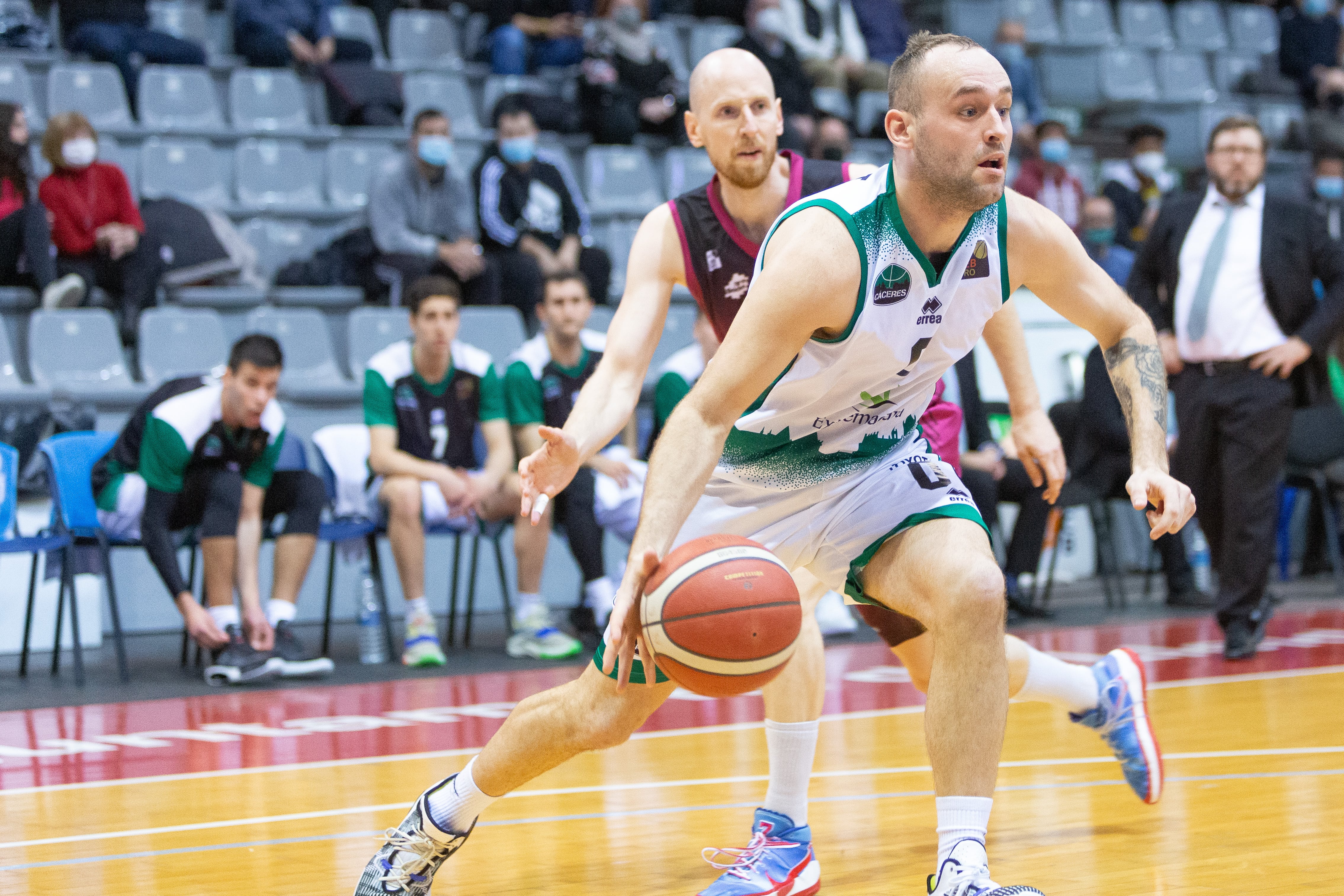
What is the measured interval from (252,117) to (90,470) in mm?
4076

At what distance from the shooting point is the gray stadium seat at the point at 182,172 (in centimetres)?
930

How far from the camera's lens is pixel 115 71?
9.65 m

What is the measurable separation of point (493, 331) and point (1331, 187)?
266 inches

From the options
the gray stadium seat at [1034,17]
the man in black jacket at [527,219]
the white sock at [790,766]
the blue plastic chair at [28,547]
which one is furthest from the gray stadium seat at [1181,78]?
the white sock at [790,766]

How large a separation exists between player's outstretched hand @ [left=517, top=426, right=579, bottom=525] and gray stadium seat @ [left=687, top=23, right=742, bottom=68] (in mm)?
9371

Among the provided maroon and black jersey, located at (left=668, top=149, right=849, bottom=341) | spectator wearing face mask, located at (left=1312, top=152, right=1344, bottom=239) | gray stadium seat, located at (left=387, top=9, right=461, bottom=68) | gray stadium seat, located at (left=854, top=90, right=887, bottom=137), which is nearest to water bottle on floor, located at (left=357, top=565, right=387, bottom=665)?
maroon and black jersey, located at (left=668, top=149, right=849, bottom=341)

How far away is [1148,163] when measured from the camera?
1187 centimetres

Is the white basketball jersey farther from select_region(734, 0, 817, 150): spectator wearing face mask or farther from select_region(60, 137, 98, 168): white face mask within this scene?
select_region(734, 0, 817, 150): spectator wearing face mask

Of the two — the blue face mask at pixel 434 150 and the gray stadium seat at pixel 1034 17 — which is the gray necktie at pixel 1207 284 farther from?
the gray stadium seat at pixel 1034 17

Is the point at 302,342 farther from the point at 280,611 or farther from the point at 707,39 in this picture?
the point at 707,39

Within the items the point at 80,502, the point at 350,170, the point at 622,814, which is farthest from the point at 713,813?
the point at 350,170

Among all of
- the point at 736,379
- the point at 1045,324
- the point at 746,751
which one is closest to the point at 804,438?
the point at 736,379

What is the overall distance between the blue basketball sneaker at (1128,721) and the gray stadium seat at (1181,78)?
1087 centimetres

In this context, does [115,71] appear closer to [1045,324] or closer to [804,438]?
[1045,324]
